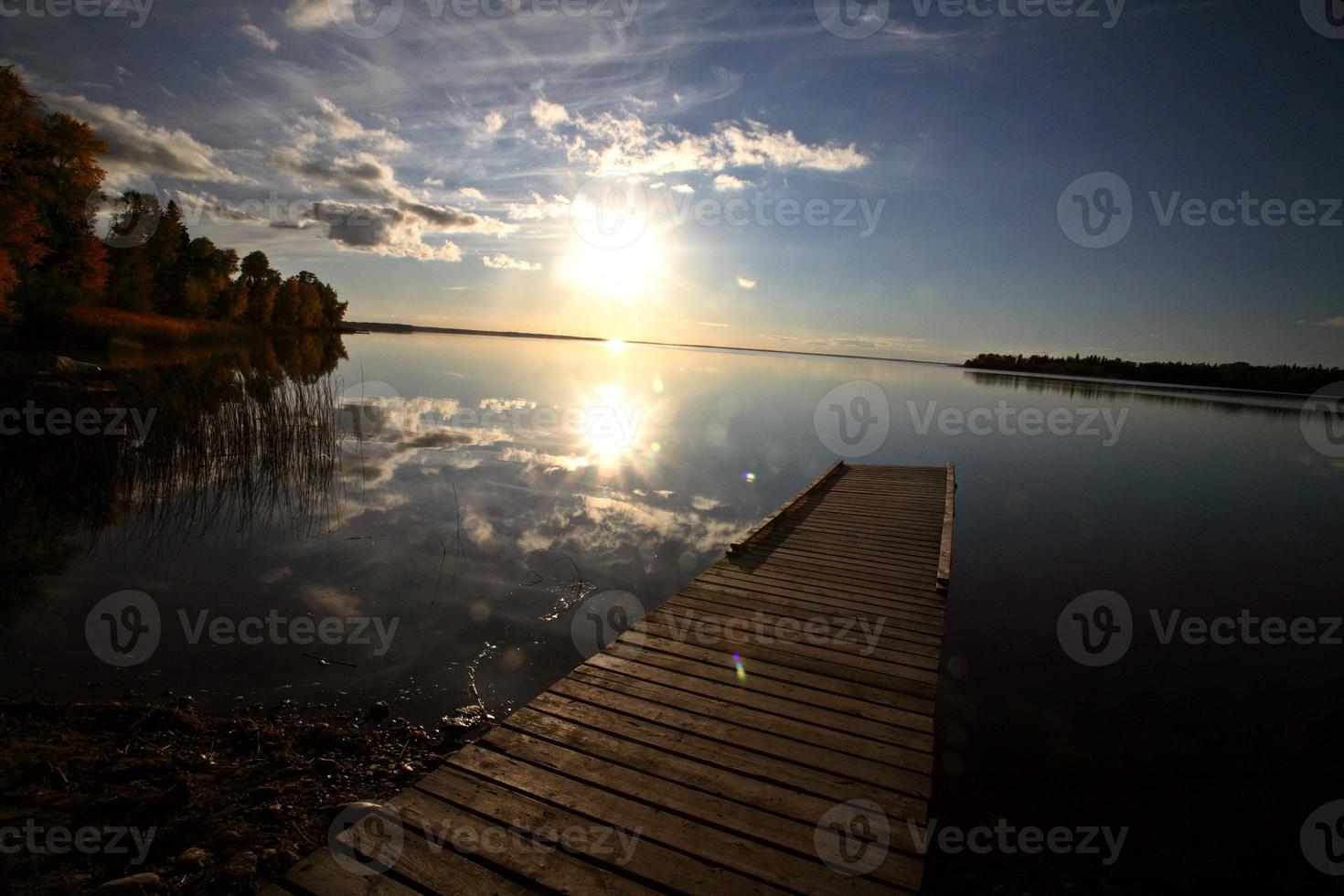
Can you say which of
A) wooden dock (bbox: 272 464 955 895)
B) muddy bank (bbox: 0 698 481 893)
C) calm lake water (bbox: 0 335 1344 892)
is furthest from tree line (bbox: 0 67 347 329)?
wooden dock (bbox: 272 464 955 895)

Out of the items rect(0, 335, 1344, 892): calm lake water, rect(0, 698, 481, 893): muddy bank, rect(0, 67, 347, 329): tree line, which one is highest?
rect(0, 67, 347, 329): tree line

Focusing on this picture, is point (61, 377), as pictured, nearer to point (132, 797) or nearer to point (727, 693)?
point (132, 797)

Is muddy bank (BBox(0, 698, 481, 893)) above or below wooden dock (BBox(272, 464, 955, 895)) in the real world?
below

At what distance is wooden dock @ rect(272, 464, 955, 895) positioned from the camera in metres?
2.72

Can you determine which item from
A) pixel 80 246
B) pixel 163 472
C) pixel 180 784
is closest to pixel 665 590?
pixel 180 784

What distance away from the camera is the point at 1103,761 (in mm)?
5008

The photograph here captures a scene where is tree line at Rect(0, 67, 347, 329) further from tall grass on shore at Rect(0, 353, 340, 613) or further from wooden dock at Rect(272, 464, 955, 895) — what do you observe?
wooden dock at Rect(272, 464, 955, 895)

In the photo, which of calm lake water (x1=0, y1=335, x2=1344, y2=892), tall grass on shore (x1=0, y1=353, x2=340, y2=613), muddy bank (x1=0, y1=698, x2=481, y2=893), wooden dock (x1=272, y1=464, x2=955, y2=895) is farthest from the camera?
tall grass on shore (x1=0, y1=353, x2=340, y2=613)

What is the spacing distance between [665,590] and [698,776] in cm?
429

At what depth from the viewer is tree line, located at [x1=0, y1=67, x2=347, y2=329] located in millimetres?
23000

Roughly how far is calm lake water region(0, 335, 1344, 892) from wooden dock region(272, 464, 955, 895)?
965mm

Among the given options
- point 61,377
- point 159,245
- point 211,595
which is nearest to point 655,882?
point 211,595

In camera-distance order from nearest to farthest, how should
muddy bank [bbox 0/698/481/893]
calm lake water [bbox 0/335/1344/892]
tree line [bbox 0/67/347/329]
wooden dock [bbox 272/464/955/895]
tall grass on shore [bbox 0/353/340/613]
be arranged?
wooden dock [bbox 272/464/955/895] → muddy bank [bbox 0/698/481/893] → calm lake water [bbox 0/335/1344/892] → tall grass on shore [bbox 0/353/340/613] → tree line [bbox 0/67/347/329]

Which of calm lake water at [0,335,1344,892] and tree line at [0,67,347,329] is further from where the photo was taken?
tree line at [0,67,347,329]
